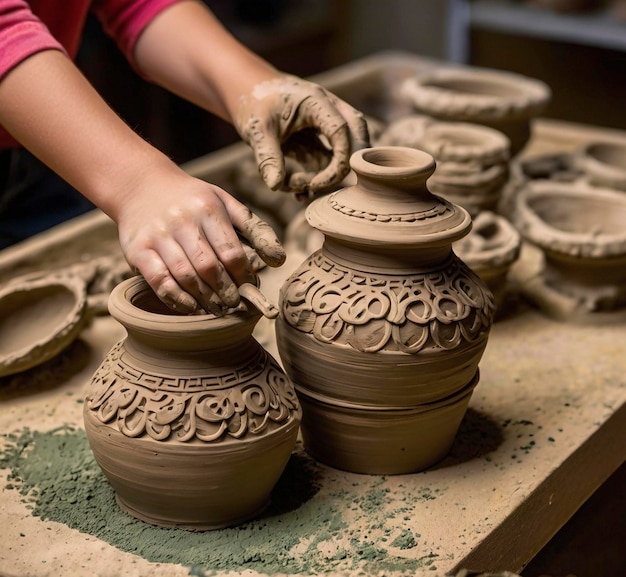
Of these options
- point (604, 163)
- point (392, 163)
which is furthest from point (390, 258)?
point (604, 163)

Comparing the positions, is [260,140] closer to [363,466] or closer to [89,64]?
[363,466]

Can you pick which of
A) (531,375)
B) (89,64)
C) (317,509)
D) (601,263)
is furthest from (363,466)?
(89,64)

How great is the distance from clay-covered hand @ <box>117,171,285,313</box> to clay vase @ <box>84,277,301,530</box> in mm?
42

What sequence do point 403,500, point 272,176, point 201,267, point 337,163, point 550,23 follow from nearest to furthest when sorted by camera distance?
point 201,267
point 403,500
point 272,176
point 337,163
point 550,23

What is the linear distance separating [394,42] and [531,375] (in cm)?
363

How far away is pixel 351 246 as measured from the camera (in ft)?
6.14

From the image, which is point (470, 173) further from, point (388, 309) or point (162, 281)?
point (162, 281)

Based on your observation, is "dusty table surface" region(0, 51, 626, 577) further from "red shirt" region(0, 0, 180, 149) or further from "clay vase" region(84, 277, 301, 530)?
"red shirt" region(0, 0, 180, 149)

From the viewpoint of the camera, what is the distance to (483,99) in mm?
3211

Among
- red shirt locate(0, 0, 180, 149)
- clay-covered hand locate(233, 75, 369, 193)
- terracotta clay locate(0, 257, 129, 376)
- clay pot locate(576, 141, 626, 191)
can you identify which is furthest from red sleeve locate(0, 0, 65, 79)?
clay pot locate(576, 141, 626, 191)

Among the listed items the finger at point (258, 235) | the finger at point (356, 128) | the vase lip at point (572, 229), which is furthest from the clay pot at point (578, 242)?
the finger at point (258, 235)

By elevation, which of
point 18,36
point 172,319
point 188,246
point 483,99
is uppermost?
point 18,36

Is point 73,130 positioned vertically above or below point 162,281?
above

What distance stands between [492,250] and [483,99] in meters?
0.78
